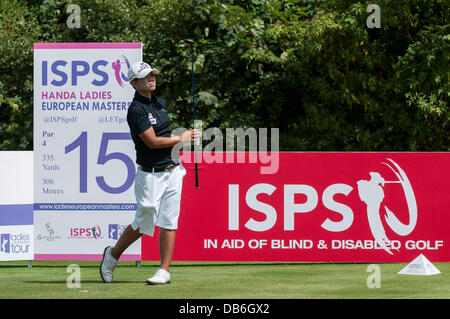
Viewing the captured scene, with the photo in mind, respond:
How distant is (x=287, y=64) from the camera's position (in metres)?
15.1

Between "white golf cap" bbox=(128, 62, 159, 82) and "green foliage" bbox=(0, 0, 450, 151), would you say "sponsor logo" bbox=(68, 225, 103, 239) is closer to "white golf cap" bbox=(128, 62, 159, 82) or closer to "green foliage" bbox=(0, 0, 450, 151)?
"white golf cap" bbox=(128, 62, 159, 82)

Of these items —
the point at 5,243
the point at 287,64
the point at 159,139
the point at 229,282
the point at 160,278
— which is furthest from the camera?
the point at 287,64

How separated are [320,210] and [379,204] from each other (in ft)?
2.16

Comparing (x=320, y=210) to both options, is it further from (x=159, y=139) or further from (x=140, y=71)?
(x=140, y=71)

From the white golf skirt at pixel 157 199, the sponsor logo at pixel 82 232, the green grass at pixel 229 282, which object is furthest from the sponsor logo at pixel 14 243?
the white golf skirt at pixel 157 199

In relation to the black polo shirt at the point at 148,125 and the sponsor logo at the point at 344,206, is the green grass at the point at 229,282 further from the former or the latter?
the black polo shirt at the point at 148,125

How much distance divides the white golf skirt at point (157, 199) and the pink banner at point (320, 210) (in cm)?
194

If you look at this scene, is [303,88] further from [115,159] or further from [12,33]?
[115,159]

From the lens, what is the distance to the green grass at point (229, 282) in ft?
23.7

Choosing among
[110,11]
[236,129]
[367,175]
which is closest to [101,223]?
[367,175]

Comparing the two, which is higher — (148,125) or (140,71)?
(140,71)

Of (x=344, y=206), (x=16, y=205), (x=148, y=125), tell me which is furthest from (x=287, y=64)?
(x=148, y=125)

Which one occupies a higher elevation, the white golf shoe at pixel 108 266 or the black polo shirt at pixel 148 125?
the black polo shirt at pixel 148 125

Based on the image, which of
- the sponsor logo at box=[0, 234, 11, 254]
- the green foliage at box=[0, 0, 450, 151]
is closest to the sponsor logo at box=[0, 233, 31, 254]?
the sponsor logo at box=[0, 234, 11, 254]
